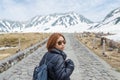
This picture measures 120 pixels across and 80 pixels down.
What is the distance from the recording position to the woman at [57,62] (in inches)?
176

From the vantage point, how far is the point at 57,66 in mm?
4473

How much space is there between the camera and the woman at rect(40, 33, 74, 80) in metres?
4.46

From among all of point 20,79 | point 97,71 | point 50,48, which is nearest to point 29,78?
point 20,79

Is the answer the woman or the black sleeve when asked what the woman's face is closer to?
the woman

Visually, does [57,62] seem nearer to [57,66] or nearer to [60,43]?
[57,66]

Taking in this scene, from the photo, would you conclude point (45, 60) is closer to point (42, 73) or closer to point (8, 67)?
point (42, 73)

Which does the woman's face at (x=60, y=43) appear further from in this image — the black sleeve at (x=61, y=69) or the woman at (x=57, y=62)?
the black sleeve at (x=61, y=69)

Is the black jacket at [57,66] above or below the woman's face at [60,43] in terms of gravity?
below

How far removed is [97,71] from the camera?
14539 millimetres

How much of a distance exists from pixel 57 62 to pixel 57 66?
6 centimetres

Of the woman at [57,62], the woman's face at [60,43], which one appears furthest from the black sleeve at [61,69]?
the woman's face at [60,43]

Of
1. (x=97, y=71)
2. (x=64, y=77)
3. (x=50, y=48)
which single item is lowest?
(x=97, y=71)

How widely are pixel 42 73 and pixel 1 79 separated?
25.7ft

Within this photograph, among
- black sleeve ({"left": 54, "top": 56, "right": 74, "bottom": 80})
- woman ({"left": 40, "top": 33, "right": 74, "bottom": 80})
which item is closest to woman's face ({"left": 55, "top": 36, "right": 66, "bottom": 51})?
woman ({"left": 40, "top": 33, "right": 74, "bottom": 80})
